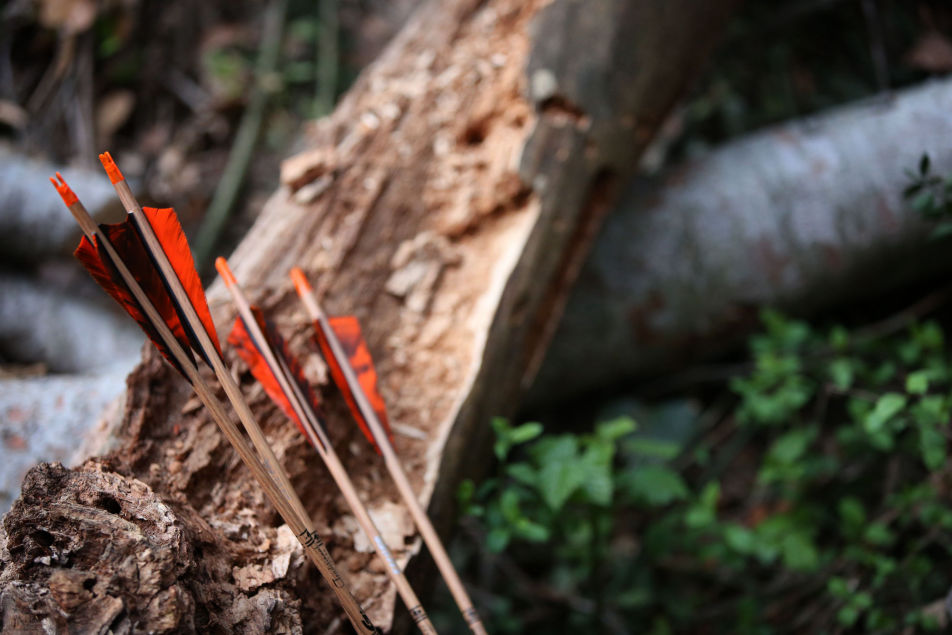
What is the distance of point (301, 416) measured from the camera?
40.4 inches

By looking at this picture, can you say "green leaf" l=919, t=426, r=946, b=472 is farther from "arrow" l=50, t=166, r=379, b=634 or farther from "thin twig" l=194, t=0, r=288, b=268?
"thin twig" l=194, t=0, r=288, b=268

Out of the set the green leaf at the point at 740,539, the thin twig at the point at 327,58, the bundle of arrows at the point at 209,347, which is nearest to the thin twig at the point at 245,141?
the thin twig at the point at 327,58

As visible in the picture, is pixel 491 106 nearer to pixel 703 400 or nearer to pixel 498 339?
pixel 498 339

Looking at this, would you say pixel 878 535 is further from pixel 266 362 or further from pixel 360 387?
pixel 266 362

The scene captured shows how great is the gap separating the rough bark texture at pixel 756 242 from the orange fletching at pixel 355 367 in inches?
33.0

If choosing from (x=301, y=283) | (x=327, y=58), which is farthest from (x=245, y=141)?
(x=301, y=283)

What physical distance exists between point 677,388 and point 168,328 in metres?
1.83

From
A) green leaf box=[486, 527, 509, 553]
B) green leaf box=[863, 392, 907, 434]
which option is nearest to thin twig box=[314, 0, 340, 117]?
green leaf box=[486, 527, 509, 553]

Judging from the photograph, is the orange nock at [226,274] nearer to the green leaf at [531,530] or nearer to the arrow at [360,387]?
the arrow at [360,387]

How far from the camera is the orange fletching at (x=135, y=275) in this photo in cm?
87

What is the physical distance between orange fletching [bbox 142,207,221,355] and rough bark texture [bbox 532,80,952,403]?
114cm

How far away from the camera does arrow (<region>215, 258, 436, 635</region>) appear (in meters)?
0.98

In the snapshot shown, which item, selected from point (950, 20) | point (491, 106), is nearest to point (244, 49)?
point (491, 106)

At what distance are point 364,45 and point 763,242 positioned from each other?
2186mm
